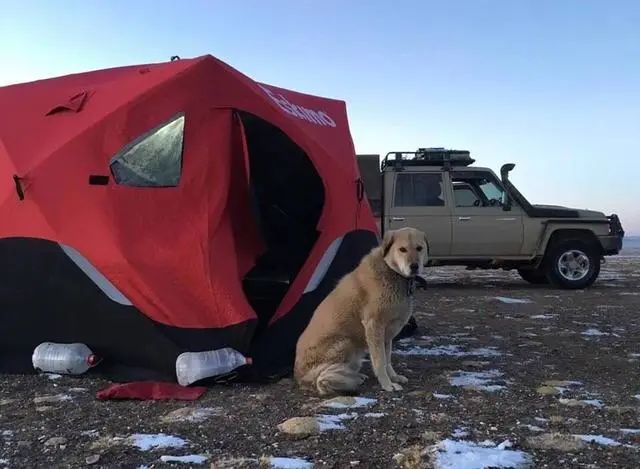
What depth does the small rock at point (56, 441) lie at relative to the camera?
11.5ft

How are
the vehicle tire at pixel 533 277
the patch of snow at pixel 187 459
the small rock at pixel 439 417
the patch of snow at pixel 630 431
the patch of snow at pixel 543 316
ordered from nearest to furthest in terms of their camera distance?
the patch of snow at pixel 187 459 < the patch of snow at pixel 630 431 < the small rock at pixel 439 417 < the patch of snow at pixel 543 316 < the vehicle tire at pixel 533 277

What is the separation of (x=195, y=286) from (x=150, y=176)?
1005 millimetres

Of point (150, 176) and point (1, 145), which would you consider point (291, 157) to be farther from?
point (1, 145)

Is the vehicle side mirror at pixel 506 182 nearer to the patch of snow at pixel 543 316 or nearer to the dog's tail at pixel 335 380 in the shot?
the patch of snow at pixel 543 316

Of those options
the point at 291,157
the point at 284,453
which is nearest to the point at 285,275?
the point at 291,157

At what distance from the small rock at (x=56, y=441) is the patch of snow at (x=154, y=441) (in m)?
0.37

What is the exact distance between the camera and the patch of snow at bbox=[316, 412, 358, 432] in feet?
12.2

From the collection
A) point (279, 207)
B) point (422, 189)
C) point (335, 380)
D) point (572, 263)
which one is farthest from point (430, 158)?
point (335, 380)

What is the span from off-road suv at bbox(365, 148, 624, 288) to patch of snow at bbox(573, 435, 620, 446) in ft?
26.6

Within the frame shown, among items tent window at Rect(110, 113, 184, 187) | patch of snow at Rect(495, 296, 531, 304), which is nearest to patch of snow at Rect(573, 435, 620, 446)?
tent window at Rect(110, 113, 184, 187)

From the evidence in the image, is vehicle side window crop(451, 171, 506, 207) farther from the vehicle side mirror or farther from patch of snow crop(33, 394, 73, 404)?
patch of snow crop(33, 394, 73, 404)

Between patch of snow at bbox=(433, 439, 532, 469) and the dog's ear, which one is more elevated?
the dog's ear

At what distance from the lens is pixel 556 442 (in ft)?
11.2

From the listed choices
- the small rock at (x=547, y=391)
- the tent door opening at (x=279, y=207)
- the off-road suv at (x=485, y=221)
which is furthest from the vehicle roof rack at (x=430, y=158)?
the small rock at (x=547, y=391)
